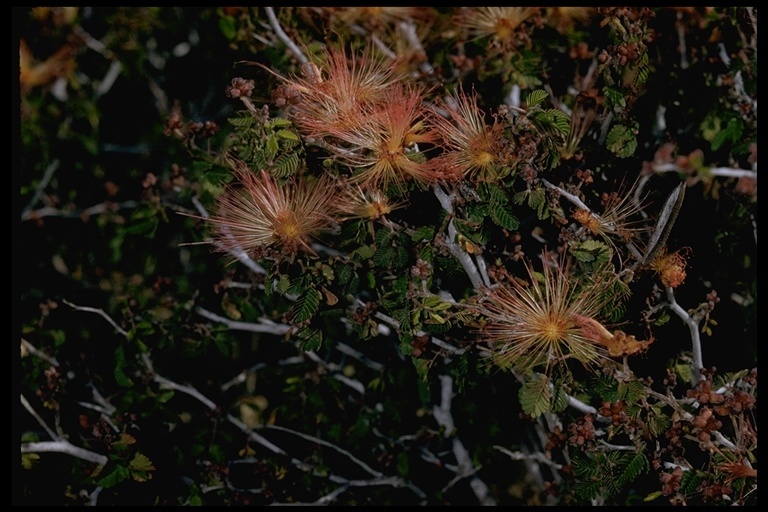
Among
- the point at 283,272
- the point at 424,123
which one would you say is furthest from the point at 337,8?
the point at 283,272

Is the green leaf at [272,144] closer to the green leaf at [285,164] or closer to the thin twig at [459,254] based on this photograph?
the green leaf at [285,164]

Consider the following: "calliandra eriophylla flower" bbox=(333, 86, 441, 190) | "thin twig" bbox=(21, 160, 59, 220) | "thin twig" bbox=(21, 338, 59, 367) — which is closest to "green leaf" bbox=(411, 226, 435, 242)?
"calliandra eriophylla flower" bbox=(333, 86, 441, 190)

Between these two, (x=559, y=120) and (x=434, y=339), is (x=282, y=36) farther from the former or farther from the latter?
(x=434, y=339)

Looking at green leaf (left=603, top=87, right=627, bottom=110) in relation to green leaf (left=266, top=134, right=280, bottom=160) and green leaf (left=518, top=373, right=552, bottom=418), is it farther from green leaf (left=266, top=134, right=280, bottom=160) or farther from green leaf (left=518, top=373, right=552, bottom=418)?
green leaf (left=266, top=134, right=280, bottom=160)

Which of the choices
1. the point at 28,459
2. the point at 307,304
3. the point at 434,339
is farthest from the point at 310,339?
the point at 28,459

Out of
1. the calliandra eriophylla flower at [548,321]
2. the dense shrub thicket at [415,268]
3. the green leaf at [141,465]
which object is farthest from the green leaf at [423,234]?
the green leaf at [141,465]

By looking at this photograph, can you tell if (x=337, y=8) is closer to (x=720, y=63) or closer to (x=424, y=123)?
(x=424, y=123)
